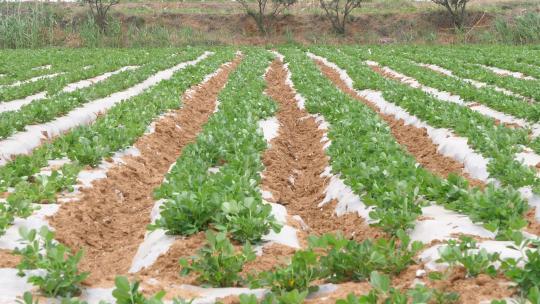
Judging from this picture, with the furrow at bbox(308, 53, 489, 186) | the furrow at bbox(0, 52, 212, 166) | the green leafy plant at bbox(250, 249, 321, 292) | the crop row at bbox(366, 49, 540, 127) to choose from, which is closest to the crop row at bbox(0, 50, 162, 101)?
the furrow at bbox(0, 52, 212, 166)

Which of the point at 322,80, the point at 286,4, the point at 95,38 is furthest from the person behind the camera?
the point at 286,4

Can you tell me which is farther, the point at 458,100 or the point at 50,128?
the point at 458,100

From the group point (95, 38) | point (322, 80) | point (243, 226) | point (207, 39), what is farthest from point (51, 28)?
point (243, 226)

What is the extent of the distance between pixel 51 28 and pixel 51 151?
34689 mm

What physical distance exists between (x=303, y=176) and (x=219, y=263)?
4.72 m

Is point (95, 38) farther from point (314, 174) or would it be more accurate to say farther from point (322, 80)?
point (314, 174)

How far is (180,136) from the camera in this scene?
36.4 ft

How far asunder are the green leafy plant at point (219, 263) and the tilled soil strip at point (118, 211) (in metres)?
0.74

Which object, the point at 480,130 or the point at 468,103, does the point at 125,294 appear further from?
the point at 468,103

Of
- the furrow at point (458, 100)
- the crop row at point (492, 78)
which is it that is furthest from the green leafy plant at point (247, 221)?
the crop row at point (492, 78)

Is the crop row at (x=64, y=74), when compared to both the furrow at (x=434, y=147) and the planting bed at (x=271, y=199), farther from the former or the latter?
the furrow at (x=434, y=147)

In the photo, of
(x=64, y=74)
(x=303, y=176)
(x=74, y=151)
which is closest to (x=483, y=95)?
(x=303, y=176)

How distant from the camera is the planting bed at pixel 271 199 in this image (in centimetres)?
374

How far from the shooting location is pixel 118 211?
6887 millimetres
